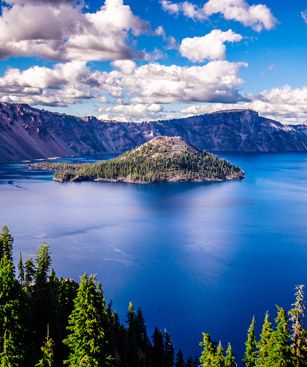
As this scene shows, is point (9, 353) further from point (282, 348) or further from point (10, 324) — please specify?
point (282, 348)

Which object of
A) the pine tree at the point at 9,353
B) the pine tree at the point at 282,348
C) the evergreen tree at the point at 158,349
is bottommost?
the evergreen tree at the point at 158,349

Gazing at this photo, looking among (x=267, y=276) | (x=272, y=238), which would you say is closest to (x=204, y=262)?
(x=267, y=276)

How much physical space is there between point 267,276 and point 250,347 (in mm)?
70337

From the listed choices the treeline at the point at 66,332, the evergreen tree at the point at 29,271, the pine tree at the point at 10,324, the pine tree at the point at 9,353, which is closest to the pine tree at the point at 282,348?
the treeline at the point at 66,332

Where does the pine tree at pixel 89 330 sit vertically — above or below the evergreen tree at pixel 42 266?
above

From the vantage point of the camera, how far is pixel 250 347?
219ft

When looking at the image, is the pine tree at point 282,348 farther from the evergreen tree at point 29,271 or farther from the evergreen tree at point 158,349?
the evergreen tree at point 29,271

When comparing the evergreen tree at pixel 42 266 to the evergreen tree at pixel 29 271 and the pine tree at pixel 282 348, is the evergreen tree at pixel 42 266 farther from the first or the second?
the pine tree at pixel 282 348

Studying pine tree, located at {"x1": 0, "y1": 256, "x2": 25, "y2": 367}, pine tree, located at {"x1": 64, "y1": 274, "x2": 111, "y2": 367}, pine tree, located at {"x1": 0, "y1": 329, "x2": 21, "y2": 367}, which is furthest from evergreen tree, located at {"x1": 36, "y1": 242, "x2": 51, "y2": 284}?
pine tree, located at {"x1": 64, "y1": 274, "x2": 111, "y2": 367}

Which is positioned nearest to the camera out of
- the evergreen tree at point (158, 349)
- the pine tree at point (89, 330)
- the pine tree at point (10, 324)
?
the pine tree at point (89, 330)

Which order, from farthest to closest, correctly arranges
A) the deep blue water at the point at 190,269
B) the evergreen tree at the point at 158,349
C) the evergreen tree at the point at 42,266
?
the deep blue water at the point at 190,269 < the evergreen tree at the point at 42,266 < the evergreen tree at the point at 158,349

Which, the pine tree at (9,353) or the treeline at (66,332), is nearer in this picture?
the treeline at (66,332)

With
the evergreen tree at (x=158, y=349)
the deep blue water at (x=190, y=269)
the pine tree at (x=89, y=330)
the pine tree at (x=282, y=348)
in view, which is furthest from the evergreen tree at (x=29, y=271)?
the pine tree at (x=282, y=348)

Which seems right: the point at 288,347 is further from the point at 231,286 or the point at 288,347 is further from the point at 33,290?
the point at 231,286
